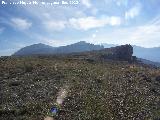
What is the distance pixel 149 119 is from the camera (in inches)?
859

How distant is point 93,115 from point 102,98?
5536 millimetres

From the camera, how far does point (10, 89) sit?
28453 millimetres

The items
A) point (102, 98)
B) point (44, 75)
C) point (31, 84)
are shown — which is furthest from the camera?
point (44, 75)

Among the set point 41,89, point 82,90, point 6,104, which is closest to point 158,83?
point 82,90

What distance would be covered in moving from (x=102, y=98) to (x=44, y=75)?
12.2 metres

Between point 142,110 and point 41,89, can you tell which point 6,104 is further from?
point 142,110

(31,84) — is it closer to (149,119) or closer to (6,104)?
(6,104)

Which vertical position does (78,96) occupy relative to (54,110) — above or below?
above

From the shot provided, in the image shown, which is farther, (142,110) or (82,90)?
(82,90)

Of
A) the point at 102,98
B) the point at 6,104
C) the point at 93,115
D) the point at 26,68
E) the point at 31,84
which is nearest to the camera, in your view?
the point at 93,115

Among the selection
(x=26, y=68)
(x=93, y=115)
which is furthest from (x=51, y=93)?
(x=26, y=68)

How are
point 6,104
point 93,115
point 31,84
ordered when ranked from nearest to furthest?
point 93,115 < point 6,104 < point 31,84

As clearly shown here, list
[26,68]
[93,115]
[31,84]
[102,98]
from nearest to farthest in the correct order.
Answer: [93,115], [102,98], [31,84], [26,68]

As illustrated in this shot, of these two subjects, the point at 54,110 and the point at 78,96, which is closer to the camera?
the point at 54,110
